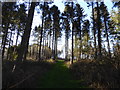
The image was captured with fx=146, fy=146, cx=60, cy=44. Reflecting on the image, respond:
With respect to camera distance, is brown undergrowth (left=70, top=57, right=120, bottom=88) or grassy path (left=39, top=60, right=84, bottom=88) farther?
grassy path (left=39, top=60, right=84, bottom=88)

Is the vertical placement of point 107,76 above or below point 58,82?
above

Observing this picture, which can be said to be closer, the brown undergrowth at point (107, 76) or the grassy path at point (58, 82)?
the brown undergrowth at point (107, 76)

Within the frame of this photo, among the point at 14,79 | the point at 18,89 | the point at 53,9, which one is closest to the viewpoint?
the point at 18,89

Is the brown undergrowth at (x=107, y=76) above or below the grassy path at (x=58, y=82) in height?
above

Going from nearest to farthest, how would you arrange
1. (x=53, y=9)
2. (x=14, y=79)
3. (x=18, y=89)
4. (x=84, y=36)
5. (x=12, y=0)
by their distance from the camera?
1. (x=18, y=89)
2. (x=14, y=79)
3. (x=12, y=0)
4. (x=53, y=9)
5. (x=84, y=36)

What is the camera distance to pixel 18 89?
878 cm

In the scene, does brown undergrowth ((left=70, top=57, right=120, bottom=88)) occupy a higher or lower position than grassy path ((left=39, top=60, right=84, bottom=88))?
higher

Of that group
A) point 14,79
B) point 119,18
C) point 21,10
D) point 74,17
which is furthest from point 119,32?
point 14,79

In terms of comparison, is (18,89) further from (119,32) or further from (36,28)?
(36,28)

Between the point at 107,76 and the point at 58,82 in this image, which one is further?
the point at 58,82

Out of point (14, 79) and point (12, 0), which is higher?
point (12, 0)

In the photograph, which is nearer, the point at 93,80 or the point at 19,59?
the point at 93,80

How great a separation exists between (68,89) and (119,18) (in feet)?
64.7

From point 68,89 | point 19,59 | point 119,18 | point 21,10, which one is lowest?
point 68,89
